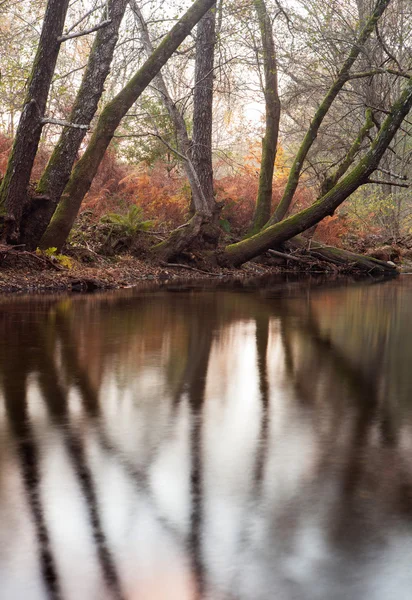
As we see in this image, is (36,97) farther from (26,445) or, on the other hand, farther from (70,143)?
(26,445)

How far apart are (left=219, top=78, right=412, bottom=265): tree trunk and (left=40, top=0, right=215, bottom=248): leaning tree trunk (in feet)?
16.8

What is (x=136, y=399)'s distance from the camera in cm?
500

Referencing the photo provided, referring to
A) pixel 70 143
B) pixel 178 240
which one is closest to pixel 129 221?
pixel 178 240

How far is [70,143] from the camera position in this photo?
13.8 meters

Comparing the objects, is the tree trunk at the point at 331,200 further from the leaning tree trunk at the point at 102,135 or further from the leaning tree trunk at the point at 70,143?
the leaning tree trunk at the point at 70,143

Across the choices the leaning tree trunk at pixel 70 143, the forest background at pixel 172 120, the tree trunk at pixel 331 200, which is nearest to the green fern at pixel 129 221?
the forest background at pixel 172 120

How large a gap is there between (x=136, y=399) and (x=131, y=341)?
2.67m

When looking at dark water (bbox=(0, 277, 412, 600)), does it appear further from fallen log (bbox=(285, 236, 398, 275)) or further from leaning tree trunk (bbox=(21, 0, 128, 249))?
fallen log (bbox=(285, 236, 398, 275))

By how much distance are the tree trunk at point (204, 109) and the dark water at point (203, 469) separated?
43.3 feet

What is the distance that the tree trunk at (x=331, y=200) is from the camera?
17547 mm

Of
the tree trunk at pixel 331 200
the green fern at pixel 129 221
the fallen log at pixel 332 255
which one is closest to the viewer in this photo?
the tree trunk at pixel 331 200

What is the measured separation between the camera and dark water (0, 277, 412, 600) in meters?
2.28

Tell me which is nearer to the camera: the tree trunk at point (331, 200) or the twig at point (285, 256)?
the tree trunk at point (331, 200)

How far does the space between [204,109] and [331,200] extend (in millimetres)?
4526
